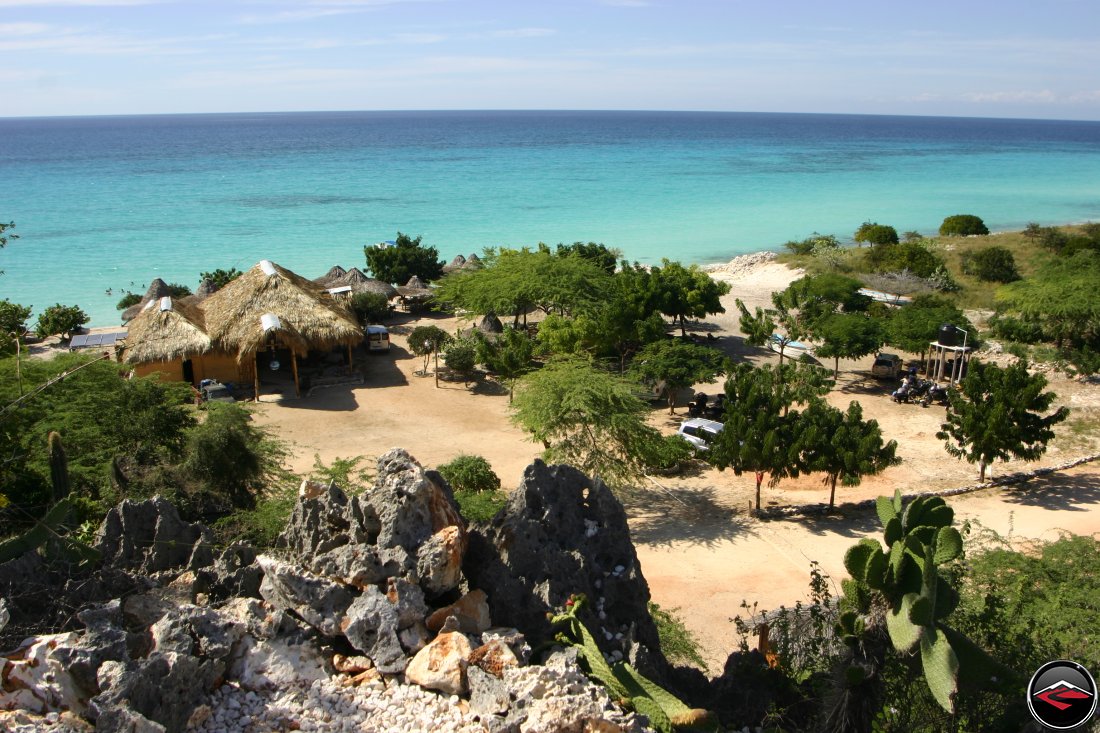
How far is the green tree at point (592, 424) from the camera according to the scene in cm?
1881

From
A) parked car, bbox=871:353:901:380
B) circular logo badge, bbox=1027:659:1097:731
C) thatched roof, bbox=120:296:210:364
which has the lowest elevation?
parked car, bbox=871:353:901:380

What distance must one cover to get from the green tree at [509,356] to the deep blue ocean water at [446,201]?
21.7 metres

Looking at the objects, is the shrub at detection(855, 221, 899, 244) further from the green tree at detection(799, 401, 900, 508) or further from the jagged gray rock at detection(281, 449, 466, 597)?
the jagged gray rock at detection(281, 449, 466, 597)

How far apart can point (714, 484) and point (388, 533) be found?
14.1m

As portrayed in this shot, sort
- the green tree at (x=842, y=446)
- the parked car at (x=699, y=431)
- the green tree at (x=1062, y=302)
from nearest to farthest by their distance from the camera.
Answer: the green tree at (x=842, y=446) → the parked car at (x=699, y=431) → the green tree at (x=1062, y=302)

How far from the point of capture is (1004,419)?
1978 centimetres

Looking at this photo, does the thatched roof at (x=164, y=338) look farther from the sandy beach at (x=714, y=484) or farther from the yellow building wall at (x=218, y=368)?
the sandy beach at (x=714, y=484)

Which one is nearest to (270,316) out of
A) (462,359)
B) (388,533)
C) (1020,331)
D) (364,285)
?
(462,359)

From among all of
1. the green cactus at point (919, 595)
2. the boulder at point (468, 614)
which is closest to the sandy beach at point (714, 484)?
the green cactus at point (919, 595)

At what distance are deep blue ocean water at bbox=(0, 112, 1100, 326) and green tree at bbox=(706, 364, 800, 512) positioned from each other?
3173 centimetres

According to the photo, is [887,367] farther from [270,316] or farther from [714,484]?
[270,316]

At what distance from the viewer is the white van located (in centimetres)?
3091

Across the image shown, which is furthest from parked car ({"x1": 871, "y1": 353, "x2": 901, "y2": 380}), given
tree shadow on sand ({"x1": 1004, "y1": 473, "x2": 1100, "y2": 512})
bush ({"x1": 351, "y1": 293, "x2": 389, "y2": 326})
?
bush ({"x1": 351, "y1": 293, "x2": 389, "y2": 326})

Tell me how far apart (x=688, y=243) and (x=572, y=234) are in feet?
29.8
